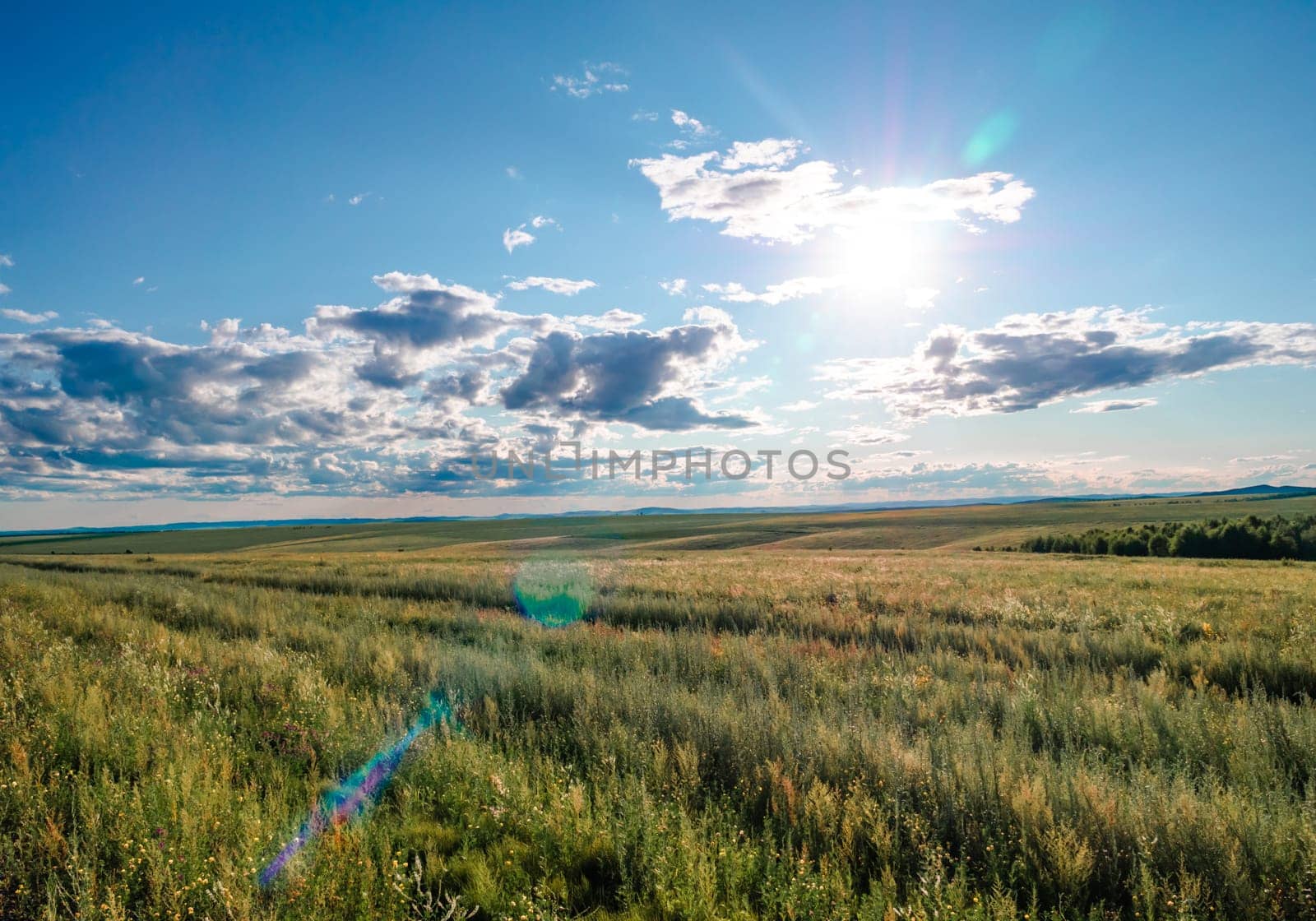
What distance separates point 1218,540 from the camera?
58938mm

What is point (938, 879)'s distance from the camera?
367 cm

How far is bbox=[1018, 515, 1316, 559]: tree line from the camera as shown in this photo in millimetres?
57406

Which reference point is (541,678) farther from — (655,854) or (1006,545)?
(1006,545)

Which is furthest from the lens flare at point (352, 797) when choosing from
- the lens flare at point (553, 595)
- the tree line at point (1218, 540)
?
the tree line at point (1218, 540)

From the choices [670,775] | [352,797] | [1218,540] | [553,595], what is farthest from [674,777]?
[1218,540]

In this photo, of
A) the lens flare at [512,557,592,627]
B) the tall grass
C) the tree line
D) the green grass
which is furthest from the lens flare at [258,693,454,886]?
the tree line

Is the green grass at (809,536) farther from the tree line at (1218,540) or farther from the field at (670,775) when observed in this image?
the field at (670,775)

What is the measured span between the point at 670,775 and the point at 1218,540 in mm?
Result: 74389

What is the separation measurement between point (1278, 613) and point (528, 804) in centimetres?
1680

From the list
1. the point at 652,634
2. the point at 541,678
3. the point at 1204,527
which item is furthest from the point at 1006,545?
the point at 541,678

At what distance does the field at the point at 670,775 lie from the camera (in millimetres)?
3895

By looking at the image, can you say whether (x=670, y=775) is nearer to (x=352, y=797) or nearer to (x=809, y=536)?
(x=352, y=797)

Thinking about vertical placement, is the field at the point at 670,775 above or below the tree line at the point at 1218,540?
above

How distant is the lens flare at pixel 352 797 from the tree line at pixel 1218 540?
6665 cm
